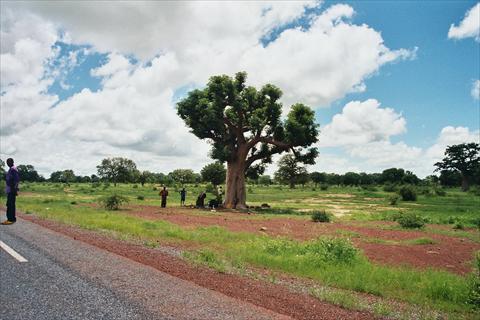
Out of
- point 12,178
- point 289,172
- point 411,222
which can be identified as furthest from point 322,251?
point 289,172

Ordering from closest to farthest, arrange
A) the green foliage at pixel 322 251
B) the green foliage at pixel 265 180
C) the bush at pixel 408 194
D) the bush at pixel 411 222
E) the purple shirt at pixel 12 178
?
1. the purple shirt at pixel 12 178
2. the green foliage at pixel 322 251
3. the bush at pixel 411 222
4. the bush at pixel 408 194
5. the green foliage at pixel 265 180

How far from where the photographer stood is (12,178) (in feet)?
38.9

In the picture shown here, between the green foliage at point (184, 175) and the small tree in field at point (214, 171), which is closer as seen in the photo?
the small tree in field at point (214, 171)

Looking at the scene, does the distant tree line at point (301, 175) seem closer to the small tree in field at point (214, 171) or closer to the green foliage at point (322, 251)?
the small tree in field at point (214, 171)

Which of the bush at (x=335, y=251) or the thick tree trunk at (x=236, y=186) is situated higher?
the thick tree trunk at (x=236, y=186)

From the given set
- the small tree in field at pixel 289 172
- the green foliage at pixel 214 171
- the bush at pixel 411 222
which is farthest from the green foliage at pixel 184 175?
the bush at pixel 411 222

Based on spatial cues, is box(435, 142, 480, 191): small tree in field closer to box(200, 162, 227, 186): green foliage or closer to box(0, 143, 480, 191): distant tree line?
box(0, 143, 480, 191): distant tree line

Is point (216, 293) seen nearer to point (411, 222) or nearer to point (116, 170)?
point (411, 222)

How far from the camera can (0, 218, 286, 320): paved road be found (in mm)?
5730

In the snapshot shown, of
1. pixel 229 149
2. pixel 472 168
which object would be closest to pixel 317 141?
pixel 229 149

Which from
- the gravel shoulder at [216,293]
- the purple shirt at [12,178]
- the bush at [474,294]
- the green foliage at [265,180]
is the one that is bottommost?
the bush at [474,294]

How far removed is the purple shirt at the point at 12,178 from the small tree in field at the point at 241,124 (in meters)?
26.7

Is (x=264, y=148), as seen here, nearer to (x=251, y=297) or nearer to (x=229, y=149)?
(x=229, y=149)

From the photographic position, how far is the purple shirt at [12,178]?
11.7 metres
